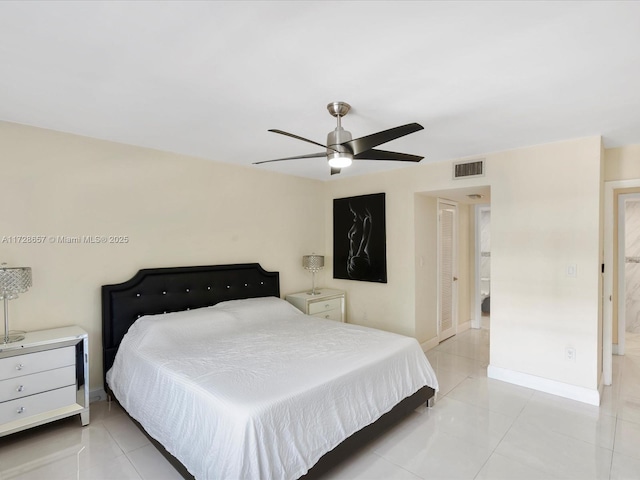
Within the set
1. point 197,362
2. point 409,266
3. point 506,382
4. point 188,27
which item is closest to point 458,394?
point 506,382

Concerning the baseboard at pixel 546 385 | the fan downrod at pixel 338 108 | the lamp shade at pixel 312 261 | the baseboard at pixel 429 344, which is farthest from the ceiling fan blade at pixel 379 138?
the baseboard at pixel 429 344

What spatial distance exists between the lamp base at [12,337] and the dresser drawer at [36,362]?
13cm

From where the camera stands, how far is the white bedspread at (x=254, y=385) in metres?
1.73

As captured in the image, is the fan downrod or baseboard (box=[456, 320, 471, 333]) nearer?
the fan downrod

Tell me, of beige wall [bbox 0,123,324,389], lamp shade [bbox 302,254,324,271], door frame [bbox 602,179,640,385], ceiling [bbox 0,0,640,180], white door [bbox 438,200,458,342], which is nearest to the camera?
ceiling [bbox 0,0,640,180]

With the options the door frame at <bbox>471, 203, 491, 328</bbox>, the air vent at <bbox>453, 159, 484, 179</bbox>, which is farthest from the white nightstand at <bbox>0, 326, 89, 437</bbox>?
the door frame at <bbox>471, 203, 491, 328</bbox>

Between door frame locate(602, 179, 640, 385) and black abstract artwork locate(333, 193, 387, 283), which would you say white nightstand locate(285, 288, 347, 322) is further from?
door frame locate(602, 179, 640, 385)

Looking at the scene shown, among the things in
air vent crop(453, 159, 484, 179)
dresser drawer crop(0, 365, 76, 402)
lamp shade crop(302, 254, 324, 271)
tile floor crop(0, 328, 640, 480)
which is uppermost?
air vent crop(453, 159, 484, 179)

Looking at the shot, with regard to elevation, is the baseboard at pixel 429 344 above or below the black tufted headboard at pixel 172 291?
below

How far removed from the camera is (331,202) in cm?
510

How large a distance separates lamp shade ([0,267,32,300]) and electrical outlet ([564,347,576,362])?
4614 millimetres

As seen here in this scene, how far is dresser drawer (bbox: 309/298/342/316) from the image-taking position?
4.35 metres

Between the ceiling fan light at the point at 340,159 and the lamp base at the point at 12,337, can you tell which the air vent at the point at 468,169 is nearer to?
the ceiling fan light at the point at 340,159

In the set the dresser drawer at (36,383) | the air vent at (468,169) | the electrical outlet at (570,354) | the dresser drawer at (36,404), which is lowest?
the dresser drawer at (36,404)
